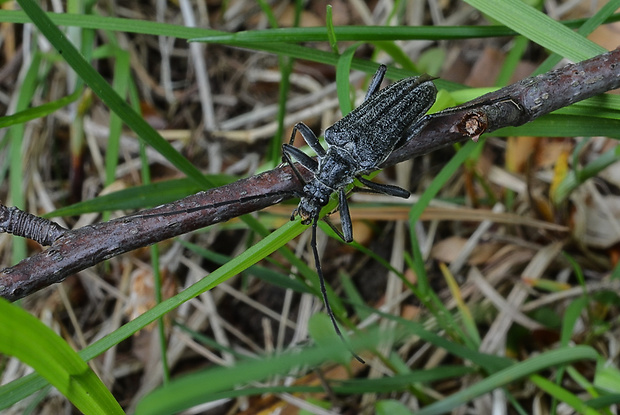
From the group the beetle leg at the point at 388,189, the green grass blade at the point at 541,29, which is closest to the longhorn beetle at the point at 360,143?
the beetle leg at the point at 388,189

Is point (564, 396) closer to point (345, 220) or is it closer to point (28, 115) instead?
point (345, 220)

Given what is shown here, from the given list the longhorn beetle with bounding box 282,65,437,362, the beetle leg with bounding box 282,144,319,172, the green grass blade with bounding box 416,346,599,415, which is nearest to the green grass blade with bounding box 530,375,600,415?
the green grass blade with bounding box 416,346,599,415

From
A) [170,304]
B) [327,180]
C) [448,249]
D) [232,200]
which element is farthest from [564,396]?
[170,304]

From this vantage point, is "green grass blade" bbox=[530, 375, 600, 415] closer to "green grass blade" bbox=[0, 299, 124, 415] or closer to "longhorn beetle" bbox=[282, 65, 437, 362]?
"longhorn beetle" bbox=[282, 65, 437, 362]

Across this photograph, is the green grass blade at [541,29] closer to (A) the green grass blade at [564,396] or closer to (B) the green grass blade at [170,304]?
(B) the green grass blade at [170,304]

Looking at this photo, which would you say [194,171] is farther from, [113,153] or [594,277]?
[594,277]

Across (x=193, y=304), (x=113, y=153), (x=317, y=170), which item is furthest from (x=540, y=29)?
(x=193, y=304)
